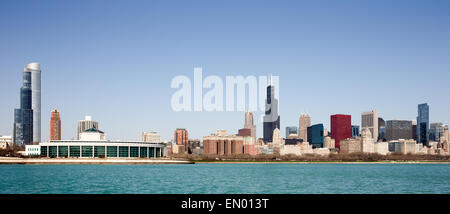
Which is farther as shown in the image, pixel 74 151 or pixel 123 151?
pixel 123 151

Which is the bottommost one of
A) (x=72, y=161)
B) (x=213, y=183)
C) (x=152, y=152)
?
(x=72, y=161)

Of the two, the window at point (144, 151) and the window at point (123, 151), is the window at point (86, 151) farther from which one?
the window at point (144, 151)

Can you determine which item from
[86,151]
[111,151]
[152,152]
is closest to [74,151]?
[86,151]

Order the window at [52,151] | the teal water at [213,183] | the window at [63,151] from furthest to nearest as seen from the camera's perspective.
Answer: the window at [52,151] → the window at [63,151] → the teal water at [213,183]

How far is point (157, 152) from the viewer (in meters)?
194

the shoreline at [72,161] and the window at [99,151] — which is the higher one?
the window at [99,151]

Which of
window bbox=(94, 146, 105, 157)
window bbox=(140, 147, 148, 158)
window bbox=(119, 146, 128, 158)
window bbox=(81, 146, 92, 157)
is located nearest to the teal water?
window bbox=(94, 146, 105, 157)

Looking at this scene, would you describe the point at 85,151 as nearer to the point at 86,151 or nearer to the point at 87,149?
the point at 86,151

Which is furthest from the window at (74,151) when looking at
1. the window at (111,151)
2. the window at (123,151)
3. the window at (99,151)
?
the window at (123,151)
